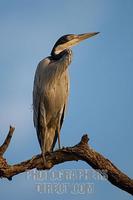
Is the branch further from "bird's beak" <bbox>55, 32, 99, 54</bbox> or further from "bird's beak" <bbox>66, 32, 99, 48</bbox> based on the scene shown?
"bird's beak" <bbox>66, 32, 99, 48</bbox>

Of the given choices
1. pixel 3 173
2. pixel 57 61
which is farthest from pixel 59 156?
pixel 57 61

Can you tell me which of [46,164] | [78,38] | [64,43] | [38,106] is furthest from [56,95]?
[46,164]

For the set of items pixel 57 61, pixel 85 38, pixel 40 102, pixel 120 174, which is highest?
pixel 85 38

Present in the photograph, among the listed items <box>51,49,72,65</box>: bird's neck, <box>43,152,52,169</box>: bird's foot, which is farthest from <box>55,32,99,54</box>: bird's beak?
<box>43,152,52,169</box>: bird's foot

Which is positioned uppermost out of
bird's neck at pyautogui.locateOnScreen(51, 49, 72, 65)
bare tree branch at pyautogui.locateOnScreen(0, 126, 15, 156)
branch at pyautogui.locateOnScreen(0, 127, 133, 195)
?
bird's neck at pyautogui.locateOnScreen(51, 49, 72, 65)

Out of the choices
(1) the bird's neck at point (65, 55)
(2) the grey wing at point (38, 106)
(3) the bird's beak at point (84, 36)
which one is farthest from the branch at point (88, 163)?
(3) the bird's beak at point (84, 36)

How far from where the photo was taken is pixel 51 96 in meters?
10.4

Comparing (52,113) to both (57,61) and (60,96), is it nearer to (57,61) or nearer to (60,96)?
(60,96)

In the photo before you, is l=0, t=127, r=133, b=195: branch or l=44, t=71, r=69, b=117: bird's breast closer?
l=0, t=127, r=133, b=195: branch

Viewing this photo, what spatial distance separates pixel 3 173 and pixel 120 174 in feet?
5.22

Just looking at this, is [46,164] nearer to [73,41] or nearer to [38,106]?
[38,106]

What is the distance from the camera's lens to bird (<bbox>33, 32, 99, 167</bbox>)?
10.3 metres

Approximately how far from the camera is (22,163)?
26.0 ft

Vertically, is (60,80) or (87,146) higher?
(60,80)
